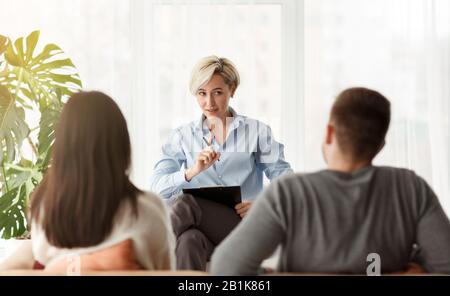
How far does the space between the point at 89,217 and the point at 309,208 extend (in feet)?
1.47

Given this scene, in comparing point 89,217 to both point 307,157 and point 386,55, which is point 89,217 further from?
point 386,55

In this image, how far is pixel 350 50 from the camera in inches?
128

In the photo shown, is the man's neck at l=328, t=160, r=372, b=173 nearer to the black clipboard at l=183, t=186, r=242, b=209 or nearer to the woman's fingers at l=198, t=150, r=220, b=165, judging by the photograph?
the black clipboard at l=183, t=186, r=242, b=209

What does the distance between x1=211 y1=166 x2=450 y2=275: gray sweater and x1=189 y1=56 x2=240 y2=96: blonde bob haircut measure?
1102 mm

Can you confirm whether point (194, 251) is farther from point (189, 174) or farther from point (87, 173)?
point (87, 173)

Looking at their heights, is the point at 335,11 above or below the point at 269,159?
above

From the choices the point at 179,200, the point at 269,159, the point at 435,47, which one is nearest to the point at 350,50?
the point at 435,47

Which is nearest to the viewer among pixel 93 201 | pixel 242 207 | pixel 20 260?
pixel 93 201

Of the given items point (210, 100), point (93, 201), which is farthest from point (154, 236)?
point (210, 100)

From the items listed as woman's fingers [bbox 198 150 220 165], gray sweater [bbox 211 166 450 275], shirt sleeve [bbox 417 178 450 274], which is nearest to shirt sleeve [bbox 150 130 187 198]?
woman's fingers [bbox 198 150 220 165]

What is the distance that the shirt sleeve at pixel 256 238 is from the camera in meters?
1.07

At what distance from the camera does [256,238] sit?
1071 mm

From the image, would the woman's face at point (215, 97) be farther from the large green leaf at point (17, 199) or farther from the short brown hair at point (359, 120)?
the short brown hair at point (359, 120)

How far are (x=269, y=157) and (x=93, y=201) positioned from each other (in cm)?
106
